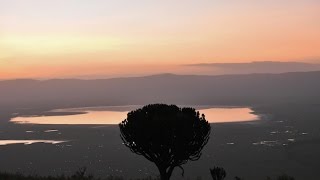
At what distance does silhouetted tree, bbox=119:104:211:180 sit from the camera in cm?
2112

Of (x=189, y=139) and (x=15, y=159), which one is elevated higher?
(x=189, y=139)

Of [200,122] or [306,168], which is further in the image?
[306,168]

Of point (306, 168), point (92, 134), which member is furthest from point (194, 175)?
point (92, 134)

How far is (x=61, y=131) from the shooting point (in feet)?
427

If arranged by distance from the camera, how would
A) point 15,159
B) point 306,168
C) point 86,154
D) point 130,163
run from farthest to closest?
1. point 86,154
2. point 15,159
3. point 130,163
4. point 306,168

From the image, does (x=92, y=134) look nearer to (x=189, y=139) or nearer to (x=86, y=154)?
(x=86, y=154)

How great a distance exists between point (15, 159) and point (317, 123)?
333 ft

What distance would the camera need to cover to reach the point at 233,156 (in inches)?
3209

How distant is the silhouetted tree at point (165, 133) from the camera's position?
832 inches

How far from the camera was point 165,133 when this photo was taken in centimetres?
2106

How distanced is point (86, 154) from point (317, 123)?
3460 inches

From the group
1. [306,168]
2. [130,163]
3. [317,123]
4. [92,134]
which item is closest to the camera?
[306,168]

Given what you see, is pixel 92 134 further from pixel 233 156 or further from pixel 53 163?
pixel 233 156

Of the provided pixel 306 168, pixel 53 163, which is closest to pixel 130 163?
pixel 53 163
